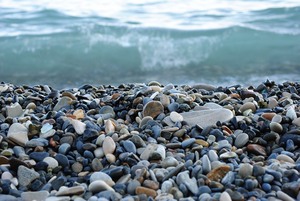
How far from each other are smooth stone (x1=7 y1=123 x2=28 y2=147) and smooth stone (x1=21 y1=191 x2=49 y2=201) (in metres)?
0.46

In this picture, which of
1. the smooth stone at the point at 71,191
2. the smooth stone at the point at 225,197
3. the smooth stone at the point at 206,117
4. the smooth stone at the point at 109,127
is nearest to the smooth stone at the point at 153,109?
the smooth stone at the point at 206,117

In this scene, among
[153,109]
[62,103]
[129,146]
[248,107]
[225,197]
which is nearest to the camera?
[225,197]

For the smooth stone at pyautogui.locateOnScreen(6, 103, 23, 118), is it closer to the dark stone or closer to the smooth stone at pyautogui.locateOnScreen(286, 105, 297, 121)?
the dark stone

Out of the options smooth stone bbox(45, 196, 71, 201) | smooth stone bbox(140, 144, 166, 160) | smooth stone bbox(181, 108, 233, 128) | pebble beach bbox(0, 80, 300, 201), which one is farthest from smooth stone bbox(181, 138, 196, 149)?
smooth stone bbox(45, 196, 71, 201)

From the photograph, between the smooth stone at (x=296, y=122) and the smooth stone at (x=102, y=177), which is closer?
the smooth stone at (x=102, y=177)

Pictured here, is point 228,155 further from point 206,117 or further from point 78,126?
point 78,126

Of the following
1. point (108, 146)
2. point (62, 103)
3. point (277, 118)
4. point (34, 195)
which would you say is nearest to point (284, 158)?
point (277, 118)

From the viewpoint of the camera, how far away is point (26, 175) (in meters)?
2.03

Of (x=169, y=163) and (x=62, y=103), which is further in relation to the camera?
(x=62, y=103)

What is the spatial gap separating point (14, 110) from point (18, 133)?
0.49 meters

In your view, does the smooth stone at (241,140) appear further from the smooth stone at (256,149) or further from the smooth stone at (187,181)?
the smooth stone at (187,181)

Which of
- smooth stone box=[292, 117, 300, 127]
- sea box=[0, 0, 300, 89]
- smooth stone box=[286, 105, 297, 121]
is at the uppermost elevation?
smooth stone box=[286, 105, 297, 121]

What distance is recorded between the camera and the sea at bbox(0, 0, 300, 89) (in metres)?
5.43

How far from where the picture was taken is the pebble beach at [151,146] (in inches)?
73.2
